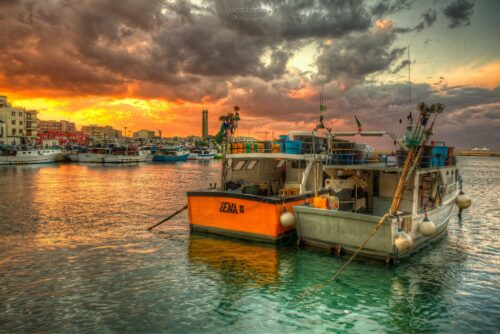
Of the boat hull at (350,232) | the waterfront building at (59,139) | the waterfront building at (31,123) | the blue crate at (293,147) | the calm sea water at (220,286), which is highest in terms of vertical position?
the waterfront building at (31,123)

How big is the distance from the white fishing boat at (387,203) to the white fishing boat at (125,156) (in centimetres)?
8381

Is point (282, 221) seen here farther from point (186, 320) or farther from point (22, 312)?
point (22, 312)

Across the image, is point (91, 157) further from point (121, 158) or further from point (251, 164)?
point (251, 164)

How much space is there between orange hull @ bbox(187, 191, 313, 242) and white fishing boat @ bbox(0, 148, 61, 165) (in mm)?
83549

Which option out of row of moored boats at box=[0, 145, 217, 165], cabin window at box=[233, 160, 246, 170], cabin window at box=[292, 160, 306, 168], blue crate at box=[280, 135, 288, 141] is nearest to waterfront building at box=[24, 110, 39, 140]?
row of moored boats at box=[0, 145, 217, 165]

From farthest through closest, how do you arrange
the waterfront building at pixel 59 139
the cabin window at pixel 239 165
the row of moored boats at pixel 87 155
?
the waterfront building at pixel 59 139 → the row of moored boats at pixel 87 155 → the cabin window at pixel 239 165

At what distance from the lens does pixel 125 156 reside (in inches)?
3765

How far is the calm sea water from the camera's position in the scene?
30.8 ft

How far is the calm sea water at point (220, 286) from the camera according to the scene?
30.8ft

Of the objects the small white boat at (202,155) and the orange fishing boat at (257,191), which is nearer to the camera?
the orange fishing boat at (257,191)

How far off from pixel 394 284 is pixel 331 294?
252cm

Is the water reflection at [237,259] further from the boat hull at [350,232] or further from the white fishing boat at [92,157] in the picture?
the white fishing boat at [92,157]

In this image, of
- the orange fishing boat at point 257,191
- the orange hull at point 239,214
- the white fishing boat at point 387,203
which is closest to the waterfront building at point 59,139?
the orange fishing boat at point 257,191

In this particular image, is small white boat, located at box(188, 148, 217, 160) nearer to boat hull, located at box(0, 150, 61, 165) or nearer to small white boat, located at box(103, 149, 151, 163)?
small white boat, located at box(103, 149, 151, 163)
